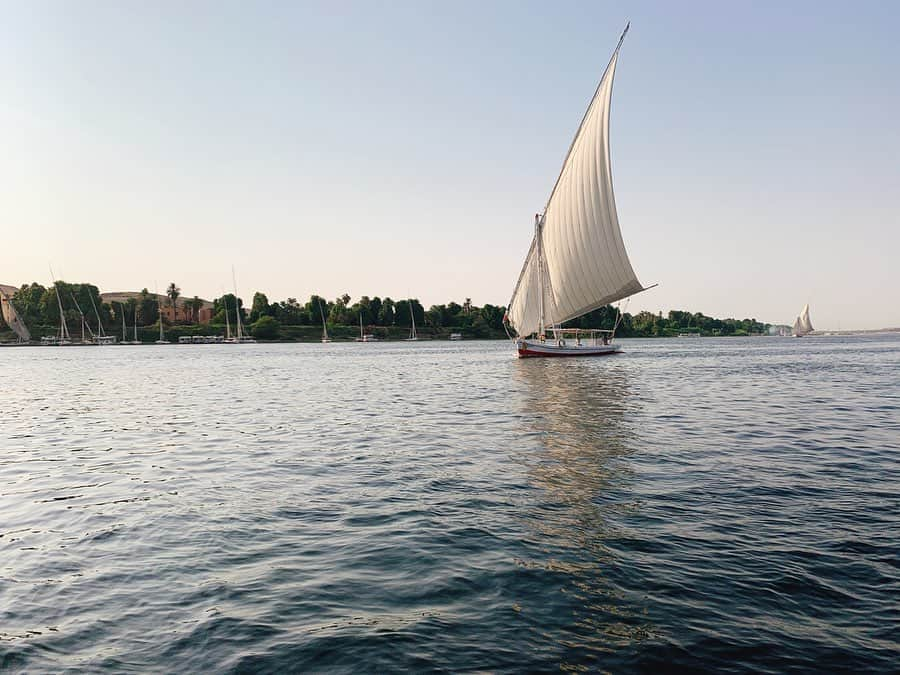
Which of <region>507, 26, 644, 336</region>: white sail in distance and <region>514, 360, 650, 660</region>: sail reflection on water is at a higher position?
<region>507, 26, 644, 336</region>: white sail in distance

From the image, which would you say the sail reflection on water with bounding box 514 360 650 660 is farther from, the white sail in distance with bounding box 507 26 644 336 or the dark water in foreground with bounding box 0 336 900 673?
the white sail in distance with bounding box 507 26 644 336

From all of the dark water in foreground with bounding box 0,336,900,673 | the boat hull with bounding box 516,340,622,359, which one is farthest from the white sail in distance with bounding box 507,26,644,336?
the dark water in foreground with bounding box 0,336,900,673

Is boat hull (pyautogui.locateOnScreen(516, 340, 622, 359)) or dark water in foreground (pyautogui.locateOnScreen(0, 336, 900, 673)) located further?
boat hull (pyautogui.locateOnScreen(516, 340, 622, 359))

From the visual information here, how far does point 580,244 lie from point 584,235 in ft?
4.92

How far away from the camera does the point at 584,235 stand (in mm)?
67812

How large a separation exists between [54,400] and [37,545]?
35.3 meters

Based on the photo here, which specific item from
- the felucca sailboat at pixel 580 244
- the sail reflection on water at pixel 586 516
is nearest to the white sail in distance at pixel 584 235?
the felucca sailboat at pixel 580 244

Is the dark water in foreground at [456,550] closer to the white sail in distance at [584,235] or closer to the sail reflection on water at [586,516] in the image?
the sail reflection on water at [586,516]

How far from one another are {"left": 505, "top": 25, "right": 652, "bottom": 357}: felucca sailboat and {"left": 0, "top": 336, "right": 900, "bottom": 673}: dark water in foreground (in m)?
43.7

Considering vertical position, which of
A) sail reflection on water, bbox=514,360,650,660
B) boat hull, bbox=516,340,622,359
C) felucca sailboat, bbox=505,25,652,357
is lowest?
sail reflection on water, bbox=514,360,650,660

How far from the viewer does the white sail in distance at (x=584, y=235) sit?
62.9 metres

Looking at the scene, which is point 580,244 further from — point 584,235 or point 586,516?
point 586,516

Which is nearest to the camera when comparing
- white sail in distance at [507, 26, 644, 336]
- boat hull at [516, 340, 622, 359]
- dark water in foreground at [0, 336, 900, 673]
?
dark water in foreground at [0, 336, 900, 673]

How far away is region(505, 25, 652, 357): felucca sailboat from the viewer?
63.2 m
